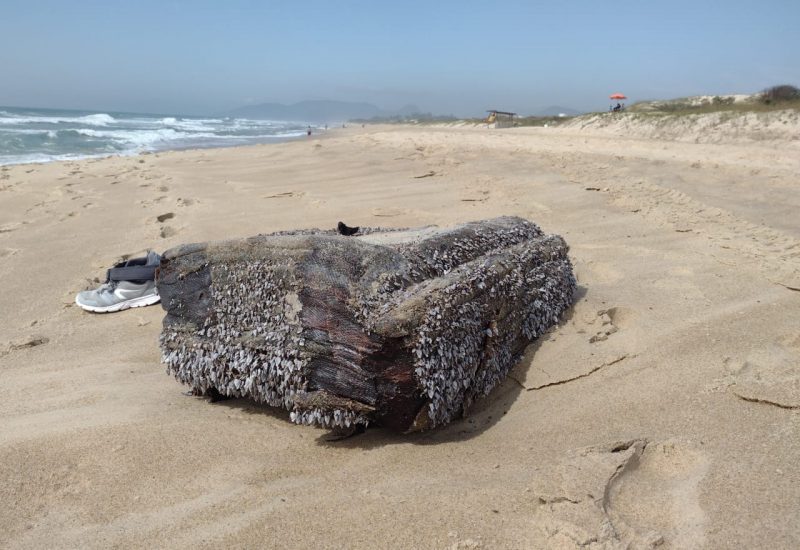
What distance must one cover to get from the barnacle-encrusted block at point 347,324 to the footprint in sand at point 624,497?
0.57 m

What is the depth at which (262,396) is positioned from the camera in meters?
A: 2.44

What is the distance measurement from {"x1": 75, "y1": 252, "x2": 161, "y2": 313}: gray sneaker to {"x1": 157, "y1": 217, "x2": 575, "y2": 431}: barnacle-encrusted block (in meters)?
1.84

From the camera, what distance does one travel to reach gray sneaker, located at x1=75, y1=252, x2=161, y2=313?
428 centimetres

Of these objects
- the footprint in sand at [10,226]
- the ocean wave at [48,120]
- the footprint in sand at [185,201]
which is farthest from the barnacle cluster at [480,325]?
the ocean wave at [48,120]

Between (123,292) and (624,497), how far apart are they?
3985 millimetres

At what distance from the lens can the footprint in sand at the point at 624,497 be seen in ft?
5.65

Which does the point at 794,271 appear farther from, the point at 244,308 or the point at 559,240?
the point at 244,308

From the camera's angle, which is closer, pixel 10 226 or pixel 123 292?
pixel 123 292

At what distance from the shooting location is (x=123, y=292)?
4.35 metres

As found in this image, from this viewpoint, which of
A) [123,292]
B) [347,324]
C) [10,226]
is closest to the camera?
[347,324]

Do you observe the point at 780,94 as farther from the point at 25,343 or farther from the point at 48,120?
the point at 48,120

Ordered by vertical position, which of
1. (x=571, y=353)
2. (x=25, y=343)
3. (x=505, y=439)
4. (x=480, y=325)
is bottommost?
(x=25, y=343)

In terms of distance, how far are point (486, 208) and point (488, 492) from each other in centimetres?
484

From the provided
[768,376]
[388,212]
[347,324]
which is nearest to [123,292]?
[347,324]
